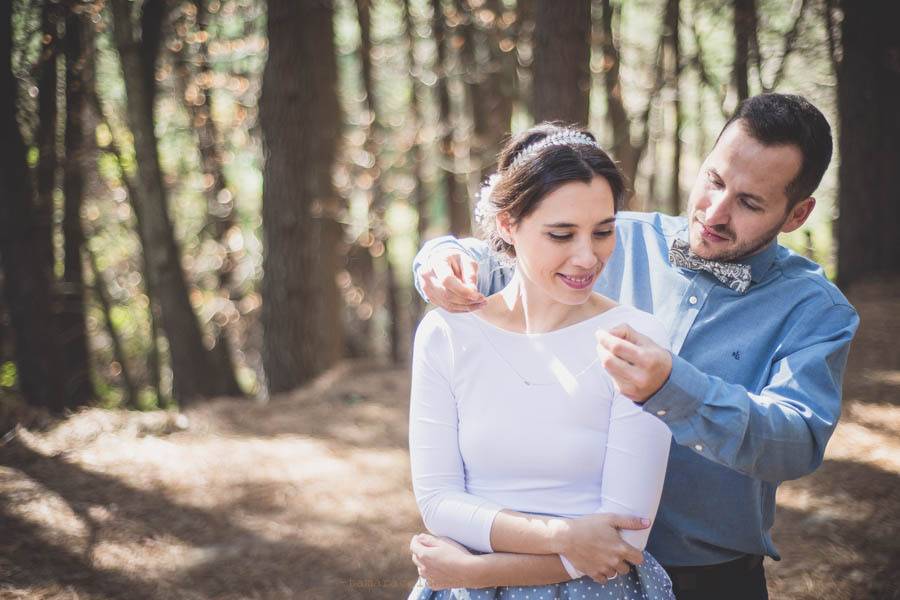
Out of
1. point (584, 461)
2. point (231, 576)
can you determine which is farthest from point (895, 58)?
point (231, 576)

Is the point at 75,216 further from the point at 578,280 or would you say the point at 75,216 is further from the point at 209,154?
the point at 578,280

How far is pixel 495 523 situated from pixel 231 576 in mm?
2304

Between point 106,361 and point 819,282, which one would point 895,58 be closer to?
point 819,282

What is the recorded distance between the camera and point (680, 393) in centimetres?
159

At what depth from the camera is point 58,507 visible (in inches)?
154

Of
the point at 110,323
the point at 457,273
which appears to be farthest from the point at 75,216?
the point at 457,273

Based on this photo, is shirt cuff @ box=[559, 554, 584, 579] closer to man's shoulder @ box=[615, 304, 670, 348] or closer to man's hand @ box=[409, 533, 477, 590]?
man's hand @ box=[409, 533, 477, 590]

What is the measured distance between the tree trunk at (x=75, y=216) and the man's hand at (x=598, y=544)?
6364 mm

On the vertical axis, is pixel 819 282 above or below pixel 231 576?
above

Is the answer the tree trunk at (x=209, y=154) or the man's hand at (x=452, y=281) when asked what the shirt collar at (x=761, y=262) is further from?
the tree trunk at (x=209, y=154)

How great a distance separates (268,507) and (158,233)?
11.5 ft

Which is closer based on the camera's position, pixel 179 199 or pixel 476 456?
pixel 476 456

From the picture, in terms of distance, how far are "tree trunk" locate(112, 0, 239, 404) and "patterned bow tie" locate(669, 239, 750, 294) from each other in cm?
566

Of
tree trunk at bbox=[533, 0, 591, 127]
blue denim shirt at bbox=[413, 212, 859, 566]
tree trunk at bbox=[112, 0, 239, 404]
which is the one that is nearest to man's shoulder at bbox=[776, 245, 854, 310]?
blue denim shirt at bbox=[413, 212, 859, 566]
